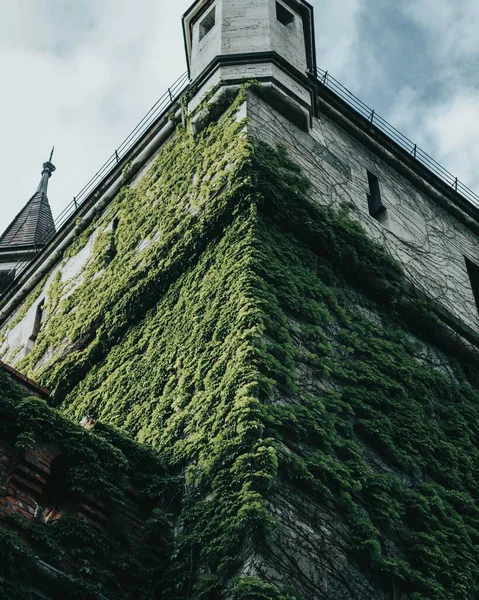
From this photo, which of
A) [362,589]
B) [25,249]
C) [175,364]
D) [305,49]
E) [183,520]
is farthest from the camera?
[25,249]

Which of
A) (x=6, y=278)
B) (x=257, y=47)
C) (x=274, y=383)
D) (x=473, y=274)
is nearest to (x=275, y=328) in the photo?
(x=274, y=383)

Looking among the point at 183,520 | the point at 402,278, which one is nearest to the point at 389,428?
the point at 183,520

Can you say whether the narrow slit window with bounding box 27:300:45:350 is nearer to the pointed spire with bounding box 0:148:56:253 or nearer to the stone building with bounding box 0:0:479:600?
the stone building with bounding box 0:0:479:600

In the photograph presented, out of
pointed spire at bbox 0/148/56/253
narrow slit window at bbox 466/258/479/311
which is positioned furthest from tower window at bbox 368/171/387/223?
pointed spire at bbox 0/148/56/253

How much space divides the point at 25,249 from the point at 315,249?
44.7 feet

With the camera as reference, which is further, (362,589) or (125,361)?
(125,361)

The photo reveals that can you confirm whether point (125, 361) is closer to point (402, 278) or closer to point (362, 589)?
point (402, 278)

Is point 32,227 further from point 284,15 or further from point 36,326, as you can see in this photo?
point 284,15

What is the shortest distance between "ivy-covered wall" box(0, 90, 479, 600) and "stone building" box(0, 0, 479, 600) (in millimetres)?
22

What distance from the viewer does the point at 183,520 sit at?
805 cm

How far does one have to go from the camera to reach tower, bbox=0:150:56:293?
2288cm

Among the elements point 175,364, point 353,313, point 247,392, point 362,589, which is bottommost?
point 362,589

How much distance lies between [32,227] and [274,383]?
1832cm

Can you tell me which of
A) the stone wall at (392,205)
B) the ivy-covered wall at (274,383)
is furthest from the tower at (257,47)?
the ivy-covered wall at (274,383)
